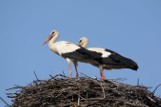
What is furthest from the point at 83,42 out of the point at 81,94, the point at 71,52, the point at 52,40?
the point at 81,94

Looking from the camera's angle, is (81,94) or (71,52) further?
(71,52)

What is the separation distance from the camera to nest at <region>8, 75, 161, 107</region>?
9359 mm

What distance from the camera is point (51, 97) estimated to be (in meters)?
9.48

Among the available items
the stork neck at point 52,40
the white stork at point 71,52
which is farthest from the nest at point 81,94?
the stork neck at point 52,40

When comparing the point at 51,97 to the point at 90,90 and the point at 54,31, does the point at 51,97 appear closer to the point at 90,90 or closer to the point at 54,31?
the point at 90,90

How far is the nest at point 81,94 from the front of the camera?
30.7 feet

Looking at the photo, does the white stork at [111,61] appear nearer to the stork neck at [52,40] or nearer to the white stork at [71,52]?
the white stork at [71,52]

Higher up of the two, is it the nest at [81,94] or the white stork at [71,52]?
the white stork at [71,52]

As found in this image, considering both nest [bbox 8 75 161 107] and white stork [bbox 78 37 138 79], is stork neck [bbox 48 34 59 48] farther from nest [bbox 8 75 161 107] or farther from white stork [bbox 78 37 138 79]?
nest [bbox 8 75 161 107]

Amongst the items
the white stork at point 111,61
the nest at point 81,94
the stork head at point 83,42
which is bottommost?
the nest at point 81,94

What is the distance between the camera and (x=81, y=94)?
948 centimetres

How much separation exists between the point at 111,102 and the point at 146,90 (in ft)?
3.06

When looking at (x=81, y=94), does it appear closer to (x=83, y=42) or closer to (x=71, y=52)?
(x=71, y=52)

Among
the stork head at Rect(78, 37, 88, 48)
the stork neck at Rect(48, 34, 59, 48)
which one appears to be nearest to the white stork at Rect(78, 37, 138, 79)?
the stork head at Rect(78, 37, 88, 48)
